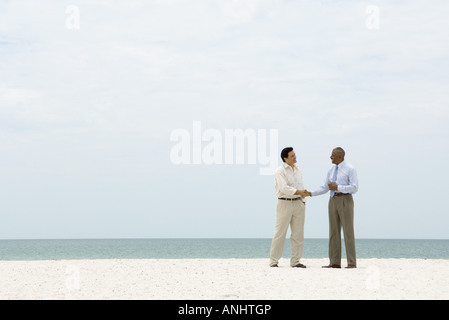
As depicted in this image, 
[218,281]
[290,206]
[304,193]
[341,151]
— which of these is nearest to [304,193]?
[304,193]

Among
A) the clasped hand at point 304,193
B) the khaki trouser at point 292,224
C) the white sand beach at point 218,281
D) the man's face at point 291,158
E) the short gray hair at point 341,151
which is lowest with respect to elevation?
the white sand beach at point 218,281

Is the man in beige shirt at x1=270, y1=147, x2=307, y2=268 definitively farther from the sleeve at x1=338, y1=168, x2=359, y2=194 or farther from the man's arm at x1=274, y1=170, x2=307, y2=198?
the sleeve at x1=338, y1=168, x2=359, y2=194

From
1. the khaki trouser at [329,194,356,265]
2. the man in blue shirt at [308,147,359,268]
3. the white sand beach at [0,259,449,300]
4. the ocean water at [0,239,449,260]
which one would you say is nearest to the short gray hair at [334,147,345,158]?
the man in blue shirt at [308,147,359,268]

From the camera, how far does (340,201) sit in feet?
35.6

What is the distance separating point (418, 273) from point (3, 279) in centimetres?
749

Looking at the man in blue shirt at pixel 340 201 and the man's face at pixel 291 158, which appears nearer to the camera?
the man in blue shirt at pixel 340 201

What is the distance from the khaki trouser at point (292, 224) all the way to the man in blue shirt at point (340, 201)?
1.41 feet

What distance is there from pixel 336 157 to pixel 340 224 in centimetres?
A: 133

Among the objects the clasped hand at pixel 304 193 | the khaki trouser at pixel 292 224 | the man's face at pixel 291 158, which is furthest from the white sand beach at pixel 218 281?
the man's face at pixel 291 158

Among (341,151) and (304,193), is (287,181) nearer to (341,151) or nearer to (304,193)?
(304,193)

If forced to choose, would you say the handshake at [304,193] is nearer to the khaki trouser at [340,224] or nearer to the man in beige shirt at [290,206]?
the man in beige shirt at [290,206]

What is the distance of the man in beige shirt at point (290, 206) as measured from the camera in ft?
36.3

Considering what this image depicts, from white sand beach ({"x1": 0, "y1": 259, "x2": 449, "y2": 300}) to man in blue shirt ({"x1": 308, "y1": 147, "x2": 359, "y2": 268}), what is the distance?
527mm

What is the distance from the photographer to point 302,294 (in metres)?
7.71
